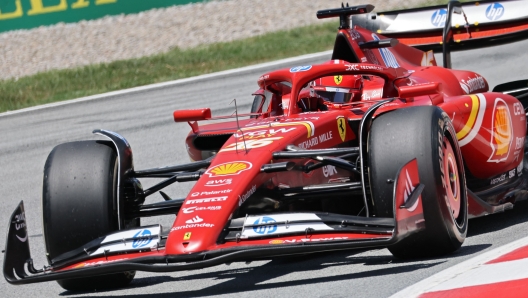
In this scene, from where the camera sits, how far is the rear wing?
859 cm

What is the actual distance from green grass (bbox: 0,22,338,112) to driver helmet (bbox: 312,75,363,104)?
826 cm

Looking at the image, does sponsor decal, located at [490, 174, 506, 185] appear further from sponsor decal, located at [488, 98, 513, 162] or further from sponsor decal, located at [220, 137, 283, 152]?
sponsor decal, located at [220, 137, 283, 152]

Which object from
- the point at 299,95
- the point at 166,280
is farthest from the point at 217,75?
the point at 166,280

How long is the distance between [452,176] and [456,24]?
3328mm

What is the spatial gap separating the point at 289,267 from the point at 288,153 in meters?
0.68

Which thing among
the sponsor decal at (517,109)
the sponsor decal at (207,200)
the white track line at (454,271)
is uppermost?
the sponsor decal at (207,200)

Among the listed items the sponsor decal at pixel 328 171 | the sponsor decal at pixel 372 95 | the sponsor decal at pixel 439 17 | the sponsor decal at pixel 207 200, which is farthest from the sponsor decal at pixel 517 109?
the sponsor decal at pixel 207 200

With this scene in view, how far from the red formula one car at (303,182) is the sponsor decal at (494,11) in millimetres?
1561

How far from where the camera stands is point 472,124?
259 inches

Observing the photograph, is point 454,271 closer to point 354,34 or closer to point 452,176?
point 452,176

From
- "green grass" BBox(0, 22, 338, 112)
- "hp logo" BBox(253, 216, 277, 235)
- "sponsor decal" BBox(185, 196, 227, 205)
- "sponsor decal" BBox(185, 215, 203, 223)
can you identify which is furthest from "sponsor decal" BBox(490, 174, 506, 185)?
"green grass" BBox(0, 22, 338, 112)

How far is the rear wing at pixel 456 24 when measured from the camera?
859 centimetres

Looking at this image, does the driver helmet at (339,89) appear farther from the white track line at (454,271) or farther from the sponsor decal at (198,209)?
the sponsor decal at (198,209)

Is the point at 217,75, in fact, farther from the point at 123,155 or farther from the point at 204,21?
the point at 123,155
